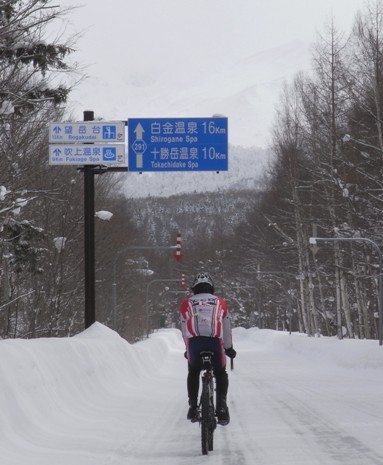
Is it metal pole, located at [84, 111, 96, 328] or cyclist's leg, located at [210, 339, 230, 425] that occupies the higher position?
metal pole, located at [84, 111, 96, 328]

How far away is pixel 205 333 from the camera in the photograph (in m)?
8.58

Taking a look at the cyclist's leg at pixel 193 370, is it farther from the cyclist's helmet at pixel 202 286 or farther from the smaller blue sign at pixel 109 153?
the smaller blue sign at pixel 109 153

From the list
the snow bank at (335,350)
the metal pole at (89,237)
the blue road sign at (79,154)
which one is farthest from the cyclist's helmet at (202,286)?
the snow bank at (335,350)

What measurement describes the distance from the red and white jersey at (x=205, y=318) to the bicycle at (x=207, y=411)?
0.25m

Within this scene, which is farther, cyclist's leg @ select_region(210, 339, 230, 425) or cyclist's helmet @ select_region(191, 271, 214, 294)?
cyclist's helmet @ select_region(191, 271, 214, 294)

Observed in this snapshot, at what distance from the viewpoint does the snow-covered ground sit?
782 centimetres

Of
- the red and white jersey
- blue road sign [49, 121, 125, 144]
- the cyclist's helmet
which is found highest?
blue road sign [49, 121, 125, 144]

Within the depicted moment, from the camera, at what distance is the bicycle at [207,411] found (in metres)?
8.05

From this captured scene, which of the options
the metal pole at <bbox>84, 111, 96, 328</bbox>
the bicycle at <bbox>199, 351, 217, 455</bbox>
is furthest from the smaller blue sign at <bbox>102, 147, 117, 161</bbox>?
the bicycle at <bbox>199, 351, 217, 455</bbox>

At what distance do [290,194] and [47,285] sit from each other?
18.9 metres

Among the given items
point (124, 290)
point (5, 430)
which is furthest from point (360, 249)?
point (5, 430)

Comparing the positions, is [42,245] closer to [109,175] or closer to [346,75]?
[109,175]

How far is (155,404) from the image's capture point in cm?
1366

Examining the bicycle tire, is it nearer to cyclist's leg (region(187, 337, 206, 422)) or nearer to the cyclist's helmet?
cyclist's leg (region(187, 337, 206, 422))
